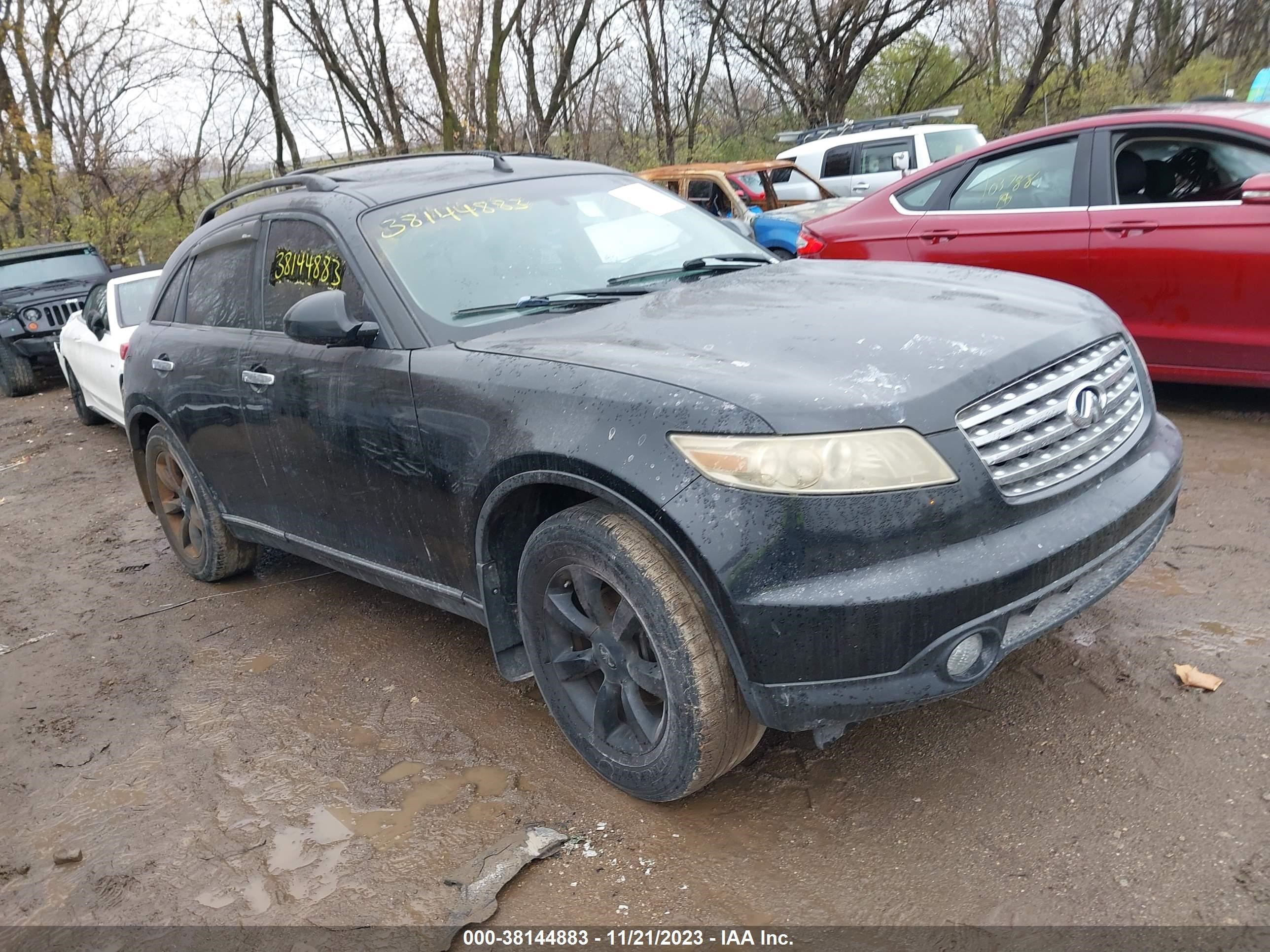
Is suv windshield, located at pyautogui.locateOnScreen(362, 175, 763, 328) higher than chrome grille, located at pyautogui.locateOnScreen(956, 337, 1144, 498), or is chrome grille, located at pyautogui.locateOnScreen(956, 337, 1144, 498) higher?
suv windshield, located at pyautogui.locateOnScreen(362, 175, 763, 328)

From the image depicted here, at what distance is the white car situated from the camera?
27.5 feet

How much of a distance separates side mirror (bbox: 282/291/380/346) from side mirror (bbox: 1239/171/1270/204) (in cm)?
398

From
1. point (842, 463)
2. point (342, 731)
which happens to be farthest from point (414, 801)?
point (842, 463)

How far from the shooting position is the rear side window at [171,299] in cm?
478

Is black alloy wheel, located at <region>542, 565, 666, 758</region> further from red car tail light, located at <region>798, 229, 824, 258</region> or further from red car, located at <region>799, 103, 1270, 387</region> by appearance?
red car tail light, located at <region>798, 229, 824, 258</region>

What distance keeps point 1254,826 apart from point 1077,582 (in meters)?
0.68

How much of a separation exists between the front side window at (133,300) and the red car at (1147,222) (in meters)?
6.14

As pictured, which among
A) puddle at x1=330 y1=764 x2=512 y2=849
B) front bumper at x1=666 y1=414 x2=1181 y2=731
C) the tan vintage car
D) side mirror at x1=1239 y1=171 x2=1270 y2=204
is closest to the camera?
front bumper at x1=666 y1=414 x2=1181 y2=731

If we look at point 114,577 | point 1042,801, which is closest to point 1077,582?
point 1042,801

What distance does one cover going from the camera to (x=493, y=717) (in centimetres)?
351

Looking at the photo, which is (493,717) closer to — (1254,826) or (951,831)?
(951,831)

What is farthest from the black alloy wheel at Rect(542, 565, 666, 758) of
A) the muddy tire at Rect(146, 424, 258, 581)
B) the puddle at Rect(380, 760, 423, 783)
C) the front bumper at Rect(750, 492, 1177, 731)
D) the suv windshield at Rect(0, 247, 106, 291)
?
the suv windshield at Rect(0, 247, 106, 291)

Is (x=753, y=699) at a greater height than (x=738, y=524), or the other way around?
(x=738, y=524)

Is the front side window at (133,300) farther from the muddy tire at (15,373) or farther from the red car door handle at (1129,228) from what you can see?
the red car door handle at (1129,228)
